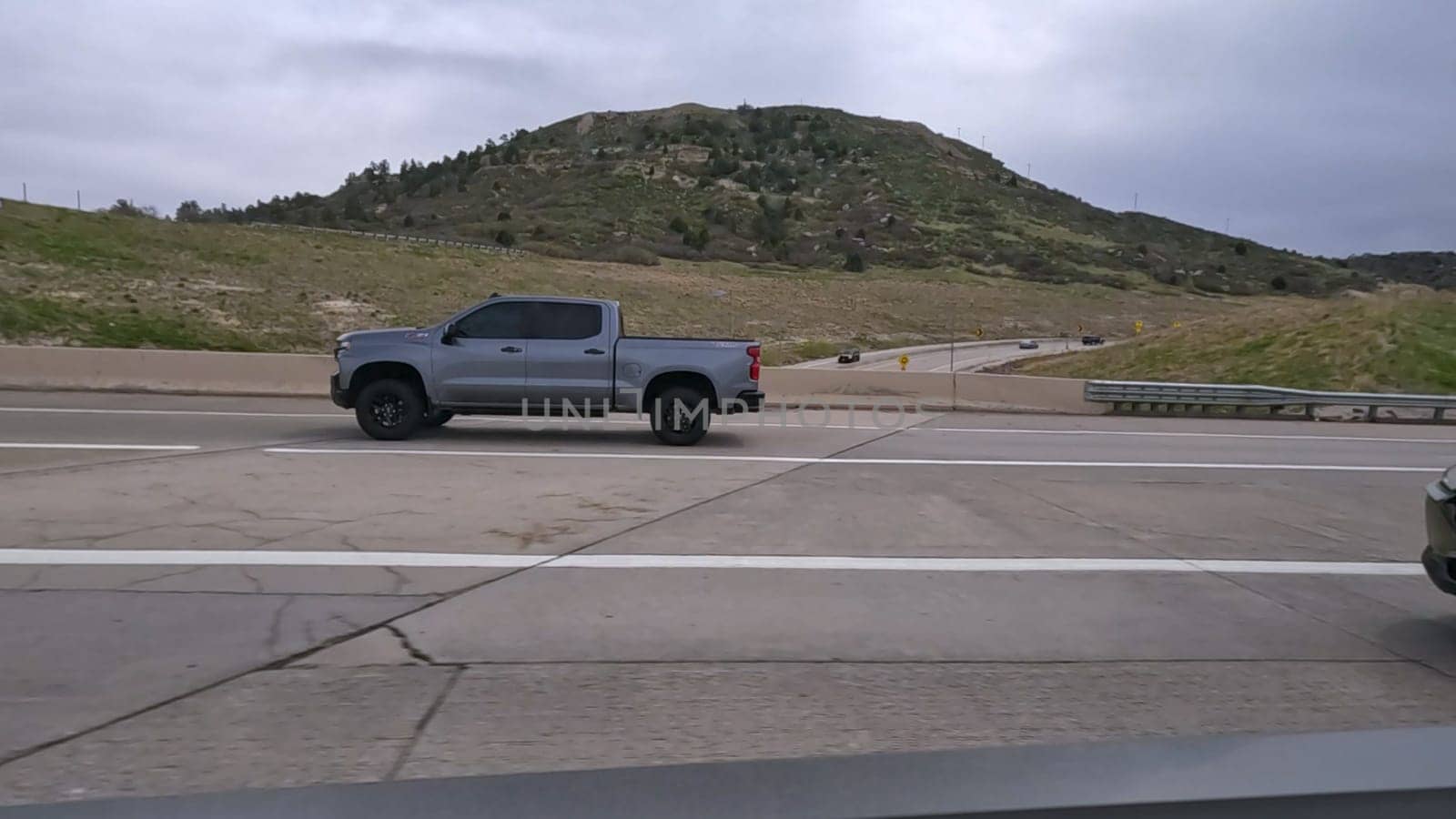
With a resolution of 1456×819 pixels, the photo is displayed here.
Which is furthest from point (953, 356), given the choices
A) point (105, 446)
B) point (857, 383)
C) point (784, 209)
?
point (784, 209)

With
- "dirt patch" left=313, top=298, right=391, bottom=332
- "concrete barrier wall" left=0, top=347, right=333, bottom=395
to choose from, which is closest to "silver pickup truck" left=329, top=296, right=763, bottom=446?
"concrete barrier wall" left=0, top=347, right=333, bottom=395

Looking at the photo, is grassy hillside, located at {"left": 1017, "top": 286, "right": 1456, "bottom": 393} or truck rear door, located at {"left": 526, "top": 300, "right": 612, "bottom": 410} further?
grassy hillside, located at {"left": 1017, "top": 286, "right": 1456, "bottom": 393}

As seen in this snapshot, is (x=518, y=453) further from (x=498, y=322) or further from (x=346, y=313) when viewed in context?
(x=346, y=313)

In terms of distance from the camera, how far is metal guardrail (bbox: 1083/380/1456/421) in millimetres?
21781

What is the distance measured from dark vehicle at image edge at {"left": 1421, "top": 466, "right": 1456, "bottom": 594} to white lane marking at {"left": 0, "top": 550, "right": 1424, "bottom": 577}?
83.4 inches

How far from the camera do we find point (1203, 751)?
3.36m

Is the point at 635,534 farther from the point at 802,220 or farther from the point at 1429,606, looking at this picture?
the point at 802,220

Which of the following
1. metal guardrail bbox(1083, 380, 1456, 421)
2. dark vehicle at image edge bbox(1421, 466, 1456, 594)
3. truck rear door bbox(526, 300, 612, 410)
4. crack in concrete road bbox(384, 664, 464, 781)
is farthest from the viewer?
metal guardrail bbox(1083, 380, 1456, 421)

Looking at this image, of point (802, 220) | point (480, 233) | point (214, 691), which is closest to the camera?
point (214, 691)

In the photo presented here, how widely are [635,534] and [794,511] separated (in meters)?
1.87

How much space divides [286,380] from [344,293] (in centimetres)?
1372

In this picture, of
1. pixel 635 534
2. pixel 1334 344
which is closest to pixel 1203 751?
pixel 635 534

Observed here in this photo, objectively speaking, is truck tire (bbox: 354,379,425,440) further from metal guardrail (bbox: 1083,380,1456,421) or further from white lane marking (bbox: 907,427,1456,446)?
metal guardrail (bbox: 1083,380,1456,421)

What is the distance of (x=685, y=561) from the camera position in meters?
8.18
